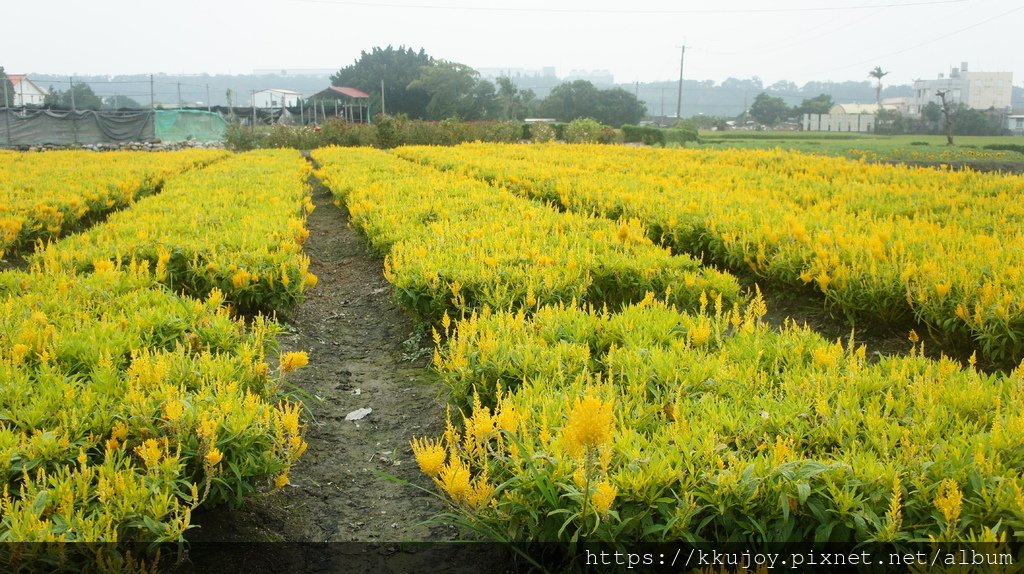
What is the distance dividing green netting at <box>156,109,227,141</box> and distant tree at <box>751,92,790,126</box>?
62130 millimetres

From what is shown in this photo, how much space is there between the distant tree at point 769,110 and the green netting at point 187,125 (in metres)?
62.1

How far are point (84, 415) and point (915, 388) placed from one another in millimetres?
3195

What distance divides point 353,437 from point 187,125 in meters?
34.0

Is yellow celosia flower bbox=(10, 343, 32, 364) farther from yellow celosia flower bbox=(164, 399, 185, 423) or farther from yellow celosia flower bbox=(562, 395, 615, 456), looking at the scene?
yellow celosia flower bbox=(562, 395, 615, 456)

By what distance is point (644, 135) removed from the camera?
129ft

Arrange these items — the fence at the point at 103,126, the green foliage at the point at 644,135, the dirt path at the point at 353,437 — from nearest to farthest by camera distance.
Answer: the dirt path at the point at 353,437
the fence at the point at 103,126
the green foliage at the point at 644,135

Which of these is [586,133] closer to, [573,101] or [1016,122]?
A: [573,101]

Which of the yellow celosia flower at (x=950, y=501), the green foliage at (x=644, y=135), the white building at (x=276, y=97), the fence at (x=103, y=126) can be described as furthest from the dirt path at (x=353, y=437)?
the white building at (x=276, y=97)

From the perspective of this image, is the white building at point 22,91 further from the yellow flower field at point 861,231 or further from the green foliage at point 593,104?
the green foliage at point 593,104

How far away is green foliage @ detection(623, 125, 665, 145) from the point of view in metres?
38.9

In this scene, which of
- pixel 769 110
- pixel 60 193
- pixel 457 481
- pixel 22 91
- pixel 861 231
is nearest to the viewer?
pixel 457 481

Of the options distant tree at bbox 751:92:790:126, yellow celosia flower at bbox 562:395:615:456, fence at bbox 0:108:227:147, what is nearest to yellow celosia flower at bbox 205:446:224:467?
yellow celosia flower at bbox 562:395:615:456

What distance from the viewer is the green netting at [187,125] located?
32.6 m

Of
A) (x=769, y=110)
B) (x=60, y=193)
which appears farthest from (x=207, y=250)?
(x=769, y=110)
